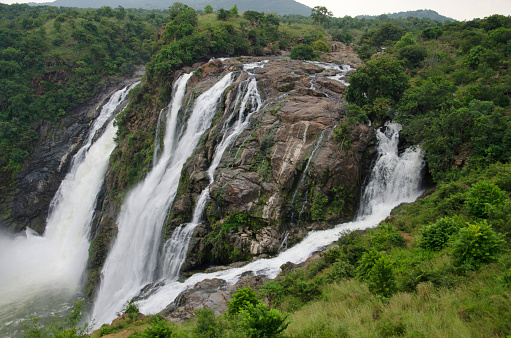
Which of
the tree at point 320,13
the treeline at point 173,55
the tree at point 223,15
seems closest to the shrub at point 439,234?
the treeline at point 173,55

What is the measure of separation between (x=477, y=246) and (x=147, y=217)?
19943 mm

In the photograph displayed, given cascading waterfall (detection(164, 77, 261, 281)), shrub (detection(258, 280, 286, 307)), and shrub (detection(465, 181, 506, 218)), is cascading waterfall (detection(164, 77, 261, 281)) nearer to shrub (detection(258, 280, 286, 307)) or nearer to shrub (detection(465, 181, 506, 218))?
shrub (detection(258, 280, 286, 307))

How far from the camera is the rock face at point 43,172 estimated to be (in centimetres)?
3506

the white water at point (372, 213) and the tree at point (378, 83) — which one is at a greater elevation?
the tree at point (378, 83)

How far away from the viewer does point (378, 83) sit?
21062 millimetres

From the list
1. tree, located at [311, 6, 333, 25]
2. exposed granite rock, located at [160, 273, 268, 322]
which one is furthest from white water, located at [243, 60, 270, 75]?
tree, located at [311, 6, 333, 25]

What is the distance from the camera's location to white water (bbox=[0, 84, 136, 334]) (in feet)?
77.0

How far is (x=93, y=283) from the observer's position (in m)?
24.6

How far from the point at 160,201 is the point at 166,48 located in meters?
22.3

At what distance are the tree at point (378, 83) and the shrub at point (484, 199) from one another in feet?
39.7

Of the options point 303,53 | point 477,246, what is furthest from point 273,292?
point 303,53

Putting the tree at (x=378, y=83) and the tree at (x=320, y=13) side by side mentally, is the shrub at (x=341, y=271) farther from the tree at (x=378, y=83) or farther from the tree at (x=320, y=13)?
the tree at (x=320, y=13)

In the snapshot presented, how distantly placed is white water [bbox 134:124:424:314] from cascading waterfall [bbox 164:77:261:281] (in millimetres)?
1390

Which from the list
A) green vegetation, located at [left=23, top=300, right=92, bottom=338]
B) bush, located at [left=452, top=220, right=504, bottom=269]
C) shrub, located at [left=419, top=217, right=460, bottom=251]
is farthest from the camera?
shrub, located at [left=419, top=217, right=460, bottom=251]
